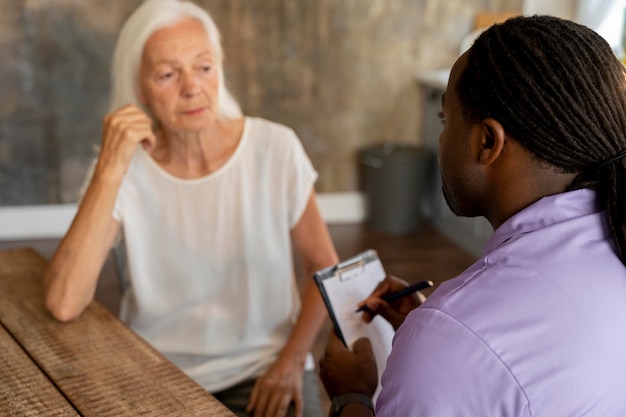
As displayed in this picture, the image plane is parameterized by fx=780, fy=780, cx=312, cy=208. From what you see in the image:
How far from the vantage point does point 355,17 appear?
4.60 meters

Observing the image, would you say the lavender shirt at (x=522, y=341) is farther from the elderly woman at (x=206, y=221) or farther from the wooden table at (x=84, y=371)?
the elderly woman at (x=206, y=221)

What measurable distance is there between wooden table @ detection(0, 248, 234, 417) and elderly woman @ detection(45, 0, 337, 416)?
0.28 m

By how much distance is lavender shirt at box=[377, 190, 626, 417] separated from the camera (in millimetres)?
910

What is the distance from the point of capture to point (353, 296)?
1483 mm

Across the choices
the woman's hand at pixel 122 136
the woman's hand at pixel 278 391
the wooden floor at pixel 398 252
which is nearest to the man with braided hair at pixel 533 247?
the woman's hand at pixel 278 391

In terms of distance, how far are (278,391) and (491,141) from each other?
0.90m

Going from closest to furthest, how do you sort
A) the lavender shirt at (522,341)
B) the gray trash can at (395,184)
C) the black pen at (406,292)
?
1. the lavender shirt at (522,341)
2. the black pen at (406,292)
3. the gray trash can at (395,184)

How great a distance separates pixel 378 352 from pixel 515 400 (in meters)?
0.62

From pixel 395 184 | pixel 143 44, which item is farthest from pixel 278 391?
pixel 395 184

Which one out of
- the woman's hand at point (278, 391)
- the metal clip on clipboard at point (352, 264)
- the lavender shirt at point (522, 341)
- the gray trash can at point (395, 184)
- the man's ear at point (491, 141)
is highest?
the man's ear at point (491, 141)

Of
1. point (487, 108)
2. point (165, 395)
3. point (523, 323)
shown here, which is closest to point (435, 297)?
point (523, 323)

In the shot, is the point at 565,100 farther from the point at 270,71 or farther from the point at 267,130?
the point at 270,71

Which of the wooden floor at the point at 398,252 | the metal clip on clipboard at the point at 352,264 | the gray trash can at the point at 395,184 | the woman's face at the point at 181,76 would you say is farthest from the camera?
the gray trash can at the point at 395,184

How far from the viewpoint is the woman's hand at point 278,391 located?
1.69 metres
